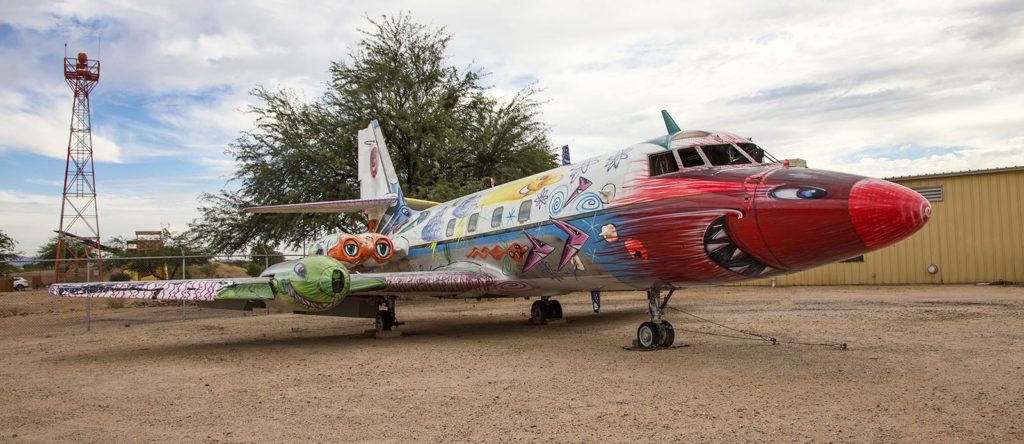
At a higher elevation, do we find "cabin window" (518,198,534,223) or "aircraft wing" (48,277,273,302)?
"cabin window" (518,198,534,223)

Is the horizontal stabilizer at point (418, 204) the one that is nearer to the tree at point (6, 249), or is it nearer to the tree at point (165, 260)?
the tree at point (165, 260)

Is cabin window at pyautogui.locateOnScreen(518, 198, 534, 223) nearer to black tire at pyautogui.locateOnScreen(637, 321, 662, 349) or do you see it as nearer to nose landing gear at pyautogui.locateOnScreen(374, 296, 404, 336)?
black tire at pyautogui.locateOnScreen(637, 321, 662, 349)

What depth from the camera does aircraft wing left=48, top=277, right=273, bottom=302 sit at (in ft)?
35.7

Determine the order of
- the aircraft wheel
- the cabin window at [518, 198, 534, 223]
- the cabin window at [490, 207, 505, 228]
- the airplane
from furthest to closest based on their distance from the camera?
the aircraft wheel
the cabin window at [490, 207, 505, 228]
the cabin window at [518, 198, 534, 223]
the airplane

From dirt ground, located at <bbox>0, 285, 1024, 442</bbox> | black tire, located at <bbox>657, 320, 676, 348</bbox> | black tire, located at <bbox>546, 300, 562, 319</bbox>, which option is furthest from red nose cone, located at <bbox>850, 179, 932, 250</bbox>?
black tire, located at <bbox>546, 300, 562, 319</bbox>

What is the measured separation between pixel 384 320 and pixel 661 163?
6598mm

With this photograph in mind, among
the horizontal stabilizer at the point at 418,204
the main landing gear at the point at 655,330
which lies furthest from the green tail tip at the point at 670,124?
the horizontal stabilizer at the point at 418,204

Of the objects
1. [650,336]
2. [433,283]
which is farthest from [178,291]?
[650,336]

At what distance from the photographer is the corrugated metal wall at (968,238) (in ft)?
74.3

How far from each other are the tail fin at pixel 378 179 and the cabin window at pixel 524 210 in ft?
17.8

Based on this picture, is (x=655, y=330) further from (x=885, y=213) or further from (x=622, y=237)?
(x=885, y=213)

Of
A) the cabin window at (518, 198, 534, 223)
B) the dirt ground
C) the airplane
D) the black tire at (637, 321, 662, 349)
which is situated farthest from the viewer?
the cabin window at (518, 198, 534, 223)

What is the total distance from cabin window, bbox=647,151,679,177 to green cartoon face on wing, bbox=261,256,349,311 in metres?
5.20

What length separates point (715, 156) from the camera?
8.84 m
